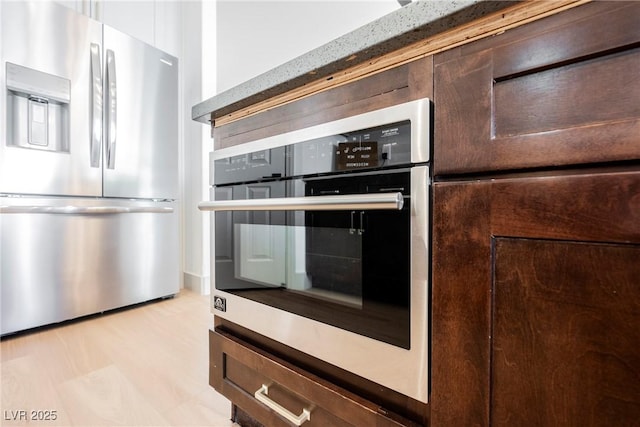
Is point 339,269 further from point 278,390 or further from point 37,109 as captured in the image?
point 37,109

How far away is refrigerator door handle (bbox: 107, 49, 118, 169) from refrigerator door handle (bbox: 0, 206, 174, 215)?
245mm

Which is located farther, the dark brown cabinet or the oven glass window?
the oven glass window

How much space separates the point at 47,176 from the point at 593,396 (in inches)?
80.9

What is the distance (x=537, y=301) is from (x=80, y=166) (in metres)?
1.99

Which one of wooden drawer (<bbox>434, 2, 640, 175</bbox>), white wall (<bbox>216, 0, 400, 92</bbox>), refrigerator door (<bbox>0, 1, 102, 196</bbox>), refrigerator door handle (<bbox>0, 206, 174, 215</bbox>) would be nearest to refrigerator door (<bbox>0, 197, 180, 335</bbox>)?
refrigerator door handle (<bbox>0, 206, 174, 215</bbox>)

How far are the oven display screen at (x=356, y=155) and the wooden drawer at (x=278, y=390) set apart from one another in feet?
1.36

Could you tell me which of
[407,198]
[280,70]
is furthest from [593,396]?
[280,70]

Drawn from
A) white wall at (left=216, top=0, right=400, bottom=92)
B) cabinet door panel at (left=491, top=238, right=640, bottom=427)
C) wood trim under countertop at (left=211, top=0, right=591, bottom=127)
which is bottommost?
cabinet door panel at (left=491, top=238, right=640, bottom=427)

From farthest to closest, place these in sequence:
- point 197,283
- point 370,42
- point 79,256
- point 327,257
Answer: point 197,283
point 79,256
point 327,257
point 370,42

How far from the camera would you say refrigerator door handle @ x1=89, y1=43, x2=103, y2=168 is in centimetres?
161

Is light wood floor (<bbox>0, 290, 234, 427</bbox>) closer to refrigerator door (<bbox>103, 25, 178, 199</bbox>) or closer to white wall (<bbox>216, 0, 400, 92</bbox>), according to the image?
refrigerator door (<bbox>103, 25, 178, 199</bbox>)

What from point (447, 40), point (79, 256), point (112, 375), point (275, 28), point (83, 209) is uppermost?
point (275, 28)

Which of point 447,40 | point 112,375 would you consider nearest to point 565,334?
point 447,40

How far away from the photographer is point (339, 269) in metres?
0.59
